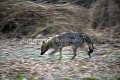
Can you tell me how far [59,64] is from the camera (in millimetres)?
9211

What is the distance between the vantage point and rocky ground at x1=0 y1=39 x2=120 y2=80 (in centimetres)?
839

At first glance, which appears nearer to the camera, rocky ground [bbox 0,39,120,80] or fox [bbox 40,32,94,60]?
rocky ground [bbox 0,39,120,80]

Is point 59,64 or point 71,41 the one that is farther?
point 71,41

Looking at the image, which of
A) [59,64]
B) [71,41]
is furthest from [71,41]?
[59,64]

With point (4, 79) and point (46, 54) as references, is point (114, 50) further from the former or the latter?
point (4, 79)

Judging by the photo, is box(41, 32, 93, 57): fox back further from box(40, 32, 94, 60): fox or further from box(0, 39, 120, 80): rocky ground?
box(0, 39, 120, 80): rocky ground

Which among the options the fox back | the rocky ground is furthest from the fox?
the rocky ground

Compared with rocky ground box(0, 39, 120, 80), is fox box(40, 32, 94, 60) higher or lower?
higher

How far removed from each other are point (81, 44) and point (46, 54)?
4.05 feet

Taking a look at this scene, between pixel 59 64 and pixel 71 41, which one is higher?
pixel 71 41

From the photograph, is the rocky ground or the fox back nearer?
the rocky ground

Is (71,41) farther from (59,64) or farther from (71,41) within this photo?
(59,64)

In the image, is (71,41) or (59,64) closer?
(59,64)

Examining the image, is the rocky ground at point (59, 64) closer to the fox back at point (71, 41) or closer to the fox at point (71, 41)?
the fox at point (71, 41)
